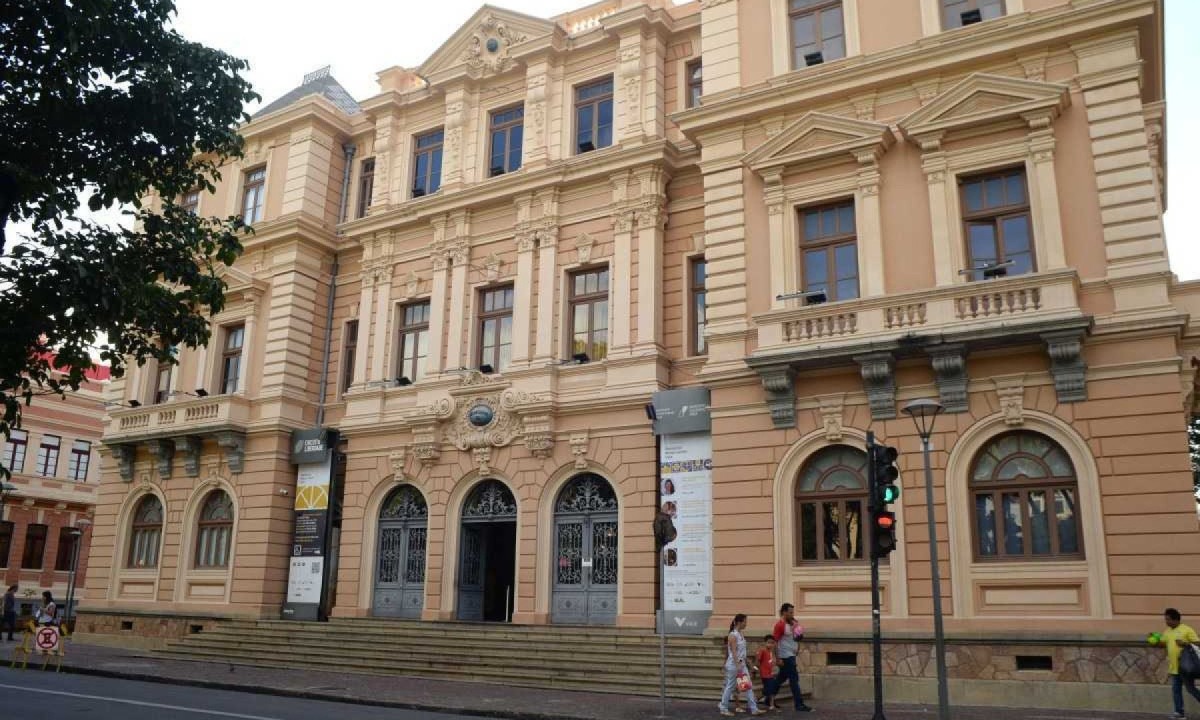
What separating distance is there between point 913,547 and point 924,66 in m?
9.46

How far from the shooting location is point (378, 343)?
27.3m

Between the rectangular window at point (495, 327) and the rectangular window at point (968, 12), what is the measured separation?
489 inches

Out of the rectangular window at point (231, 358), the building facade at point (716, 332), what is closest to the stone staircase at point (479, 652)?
the building facade at point (716, 332)

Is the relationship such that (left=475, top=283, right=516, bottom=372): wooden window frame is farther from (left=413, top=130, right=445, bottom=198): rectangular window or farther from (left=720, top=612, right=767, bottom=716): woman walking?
(left=720, top=612, right=767, bottom=716): woman walking

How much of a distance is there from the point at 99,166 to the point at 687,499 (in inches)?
527

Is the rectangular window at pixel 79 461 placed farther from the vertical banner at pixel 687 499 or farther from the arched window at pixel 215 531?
the vertical banner at pixel 687 499

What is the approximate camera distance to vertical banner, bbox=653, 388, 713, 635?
20.6 m

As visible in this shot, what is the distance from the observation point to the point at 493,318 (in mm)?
25938

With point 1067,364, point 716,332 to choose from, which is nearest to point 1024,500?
point 1067,364

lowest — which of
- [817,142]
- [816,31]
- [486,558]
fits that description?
[486,558]

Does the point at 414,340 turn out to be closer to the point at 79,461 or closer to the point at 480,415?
the point at 480,415

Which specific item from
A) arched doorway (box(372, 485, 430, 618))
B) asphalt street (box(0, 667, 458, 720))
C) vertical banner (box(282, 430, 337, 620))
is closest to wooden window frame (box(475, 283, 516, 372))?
arched doorway (box(372, 485, 430, 618))

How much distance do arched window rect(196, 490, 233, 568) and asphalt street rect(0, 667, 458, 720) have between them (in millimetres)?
9240

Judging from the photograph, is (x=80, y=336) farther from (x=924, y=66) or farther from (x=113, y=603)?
(x=113, y=603)
